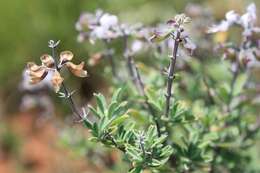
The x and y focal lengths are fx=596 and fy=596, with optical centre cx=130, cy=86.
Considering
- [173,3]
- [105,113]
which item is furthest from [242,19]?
[173,3]

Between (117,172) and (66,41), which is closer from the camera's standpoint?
(117,172)

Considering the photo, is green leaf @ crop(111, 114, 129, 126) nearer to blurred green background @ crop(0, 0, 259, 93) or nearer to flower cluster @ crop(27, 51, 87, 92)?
flower cluster @ crop(27, 51, 87, 92)

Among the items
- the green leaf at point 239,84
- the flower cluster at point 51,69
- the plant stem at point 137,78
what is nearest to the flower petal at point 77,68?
the flower cluster at point 51,69

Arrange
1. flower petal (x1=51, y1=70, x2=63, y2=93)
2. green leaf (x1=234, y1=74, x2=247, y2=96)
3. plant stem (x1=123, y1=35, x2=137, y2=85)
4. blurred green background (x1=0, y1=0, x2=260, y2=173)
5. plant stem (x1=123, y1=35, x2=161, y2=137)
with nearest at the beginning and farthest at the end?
flower petal (x1=51, y1=70, x2=63, y2=93)
plant stem (x1=123, y1=35, x2=161, y2=137)
plant stem (x1=123, y1=35, x2=137, y2=85)
green leaf (x1=234, y1=74, x2=247, y2=96)
blurred green background (x1=0, y1=0, x2=260, y2=173)

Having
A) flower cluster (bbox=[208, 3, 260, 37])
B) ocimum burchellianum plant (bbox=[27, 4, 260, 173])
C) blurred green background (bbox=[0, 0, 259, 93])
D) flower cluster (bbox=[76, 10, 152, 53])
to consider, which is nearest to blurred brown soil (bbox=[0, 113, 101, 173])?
blurred green background (bbox=[0, 0, 259, 93])

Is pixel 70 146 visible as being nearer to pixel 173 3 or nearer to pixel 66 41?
pixel 66 41

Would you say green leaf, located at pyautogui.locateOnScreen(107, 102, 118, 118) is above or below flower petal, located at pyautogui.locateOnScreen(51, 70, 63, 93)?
below
